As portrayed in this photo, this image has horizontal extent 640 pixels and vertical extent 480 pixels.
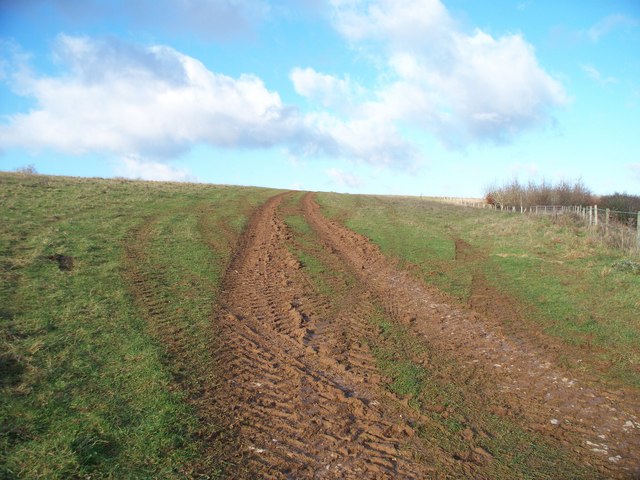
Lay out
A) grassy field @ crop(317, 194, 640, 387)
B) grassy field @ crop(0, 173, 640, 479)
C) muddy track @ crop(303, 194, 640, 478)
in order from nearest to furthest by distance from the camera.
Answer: grassy field @ crop(0, 173, 640, 479)
muddy track @ crop(303, 194, 640, 478)
grassy field @ crop(317, 194, 640, 387)

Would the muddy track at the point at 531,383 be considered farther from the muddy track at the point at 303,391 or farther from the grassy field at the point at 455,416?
the muddy track at the point at 303,391

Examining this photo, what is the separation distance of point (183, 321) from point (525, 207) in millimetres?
49361

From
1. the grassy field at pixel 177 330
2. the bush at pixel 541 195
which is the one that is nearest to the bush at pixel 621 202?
the bush at pixel 541 195

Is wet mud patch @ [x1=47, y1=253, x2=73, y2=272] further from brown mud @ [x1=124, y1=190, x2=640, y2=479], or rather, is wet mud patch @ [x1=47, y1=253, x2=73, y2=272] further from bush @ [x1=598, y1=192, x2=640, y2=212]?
bush @ [x1=598, y1=192, x2=640, y2=212]

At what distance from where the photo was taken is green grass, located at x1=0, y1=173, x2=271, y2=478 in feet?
15.5

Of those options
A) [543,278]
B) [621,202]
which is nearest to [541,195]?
[621,202]

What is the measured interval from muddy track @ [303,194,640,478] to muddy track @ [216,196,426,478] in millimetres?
1336

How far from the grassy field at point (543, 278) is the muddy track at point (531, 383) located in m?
0.60

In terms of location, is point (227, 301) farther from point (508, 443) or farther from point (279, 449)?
point (508, 443)

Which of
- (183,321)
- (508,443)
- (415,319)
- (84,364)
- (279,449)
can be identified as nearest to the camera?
(279,449)

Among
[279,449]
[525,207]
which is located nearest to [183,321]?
[279,449]

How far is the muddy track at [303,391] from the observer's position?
4.88m

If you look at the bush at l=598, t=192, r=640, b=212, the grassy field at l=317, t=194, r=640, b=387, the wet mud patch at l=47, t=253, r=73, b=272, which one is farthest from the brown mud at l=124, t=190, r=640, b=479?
the bush at l=598, t=192, r=640, b=212

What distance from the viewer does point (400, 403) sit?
6184 mm
